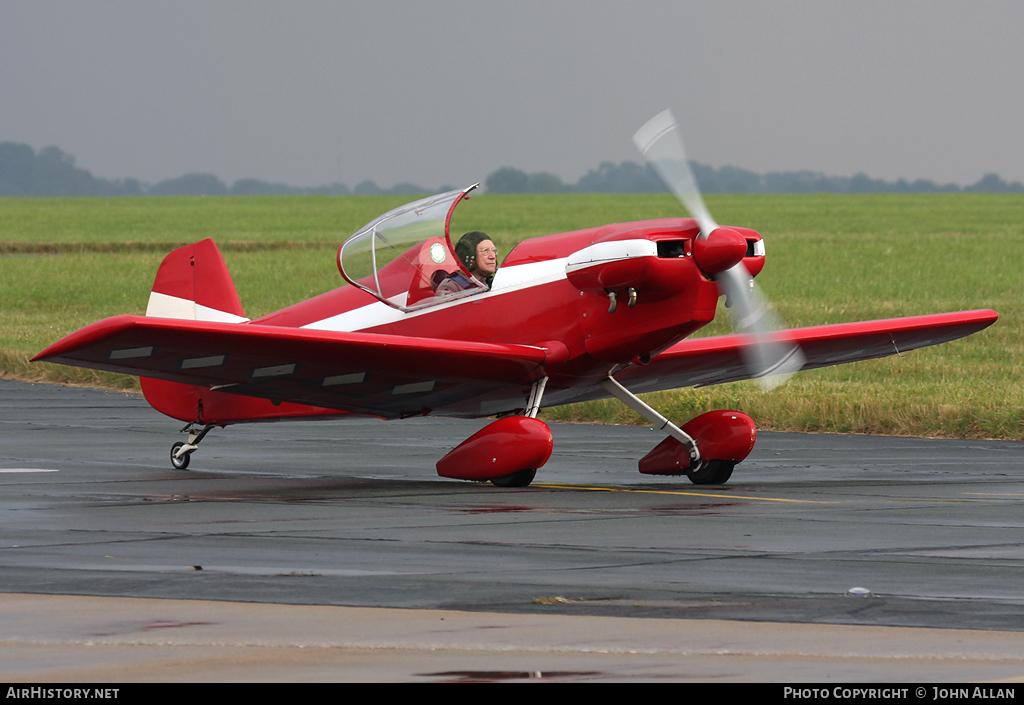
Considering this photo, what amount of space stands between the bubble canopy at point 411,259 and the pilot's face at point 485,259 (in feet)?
0.50

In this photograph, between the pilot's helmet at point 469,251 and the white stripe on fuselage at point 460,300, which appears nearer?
the white stripe on fuselage at point 460,300

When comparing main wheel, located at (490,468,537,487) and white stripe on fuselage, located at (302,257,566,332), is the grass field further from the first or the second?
white stripe on fuselage, located at (302,257,566,332)

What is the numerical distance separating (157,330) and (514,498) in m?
2.80

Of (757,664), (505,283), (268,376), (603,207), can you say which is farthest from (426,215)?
(603,207)

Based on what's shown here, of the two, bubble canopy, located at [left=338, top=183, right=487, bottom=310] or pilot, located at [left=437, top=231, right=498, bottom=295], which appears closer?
bubble canopy, located at [left=338, top=183, right=487, bottom=310]

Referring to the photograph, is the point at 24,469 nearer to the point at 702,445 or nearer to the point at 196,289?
the point at 196,289

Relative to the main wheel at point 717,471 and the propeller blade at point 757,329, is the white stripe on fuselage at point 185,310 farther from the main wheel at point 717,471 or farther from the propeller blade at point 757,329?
the propeller blade at point 757,329

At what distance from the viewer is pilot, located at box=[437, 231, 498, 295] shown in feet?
41.0

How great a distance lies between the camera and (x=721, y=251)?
11.2 meters

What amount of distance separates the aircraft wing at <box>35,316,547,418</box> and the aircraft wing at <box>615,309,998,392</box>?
1448 millimetres

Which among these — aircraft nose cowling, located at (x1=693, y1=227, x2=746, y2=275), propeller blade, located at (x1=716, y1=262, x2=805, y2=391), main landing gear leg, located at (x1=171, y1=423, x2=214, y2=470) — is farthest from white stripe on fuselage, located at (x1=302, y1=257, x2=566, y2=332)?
main landing gear leg, located at (x1=171, y1=423, x2=214, y2=470)

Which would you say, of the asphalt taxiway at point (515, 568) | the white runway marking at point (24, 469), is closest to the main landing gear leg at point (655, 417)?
the asphalt taxiway at point (515, 568)

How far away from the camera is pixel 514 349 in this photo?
11.9 metres

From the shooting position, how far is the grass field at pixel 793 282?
709 inches
